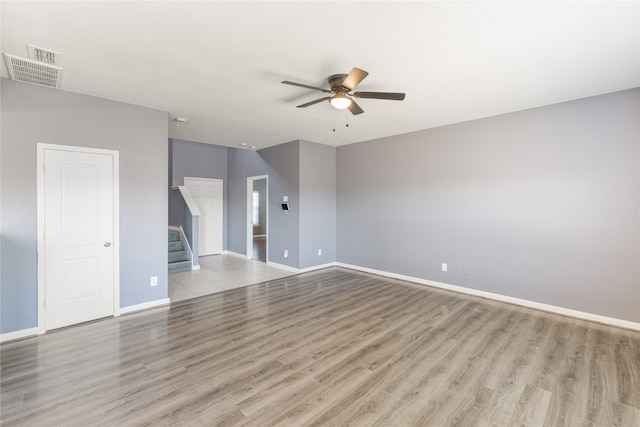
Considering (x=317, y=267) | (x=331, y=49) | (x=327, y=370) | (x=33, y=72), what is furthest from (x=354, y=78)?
(x=317, y=267)

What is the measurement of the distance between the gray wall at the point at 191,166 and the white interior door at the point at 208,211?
124mm

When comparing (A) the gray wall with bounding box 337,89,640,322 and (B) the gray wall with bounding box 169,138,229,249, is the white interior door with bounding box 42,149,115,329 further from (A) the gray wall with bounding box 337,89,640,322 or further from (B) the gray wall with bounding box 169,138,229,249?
(A) the gray wall with bounding box 337,89,640,322

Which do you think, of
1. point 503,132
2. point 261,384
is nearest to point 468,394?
point 261,384

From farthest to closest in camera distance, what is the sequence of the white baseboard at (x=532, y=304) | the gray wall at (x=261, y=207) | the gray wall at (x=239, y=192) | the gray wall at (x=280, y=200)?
the gray wall at (x=261, y=207) < the gray wall at (x=239, y=192) < the gray wall at (x=280, y=200) < the white baseboard at (x=532, y=304)

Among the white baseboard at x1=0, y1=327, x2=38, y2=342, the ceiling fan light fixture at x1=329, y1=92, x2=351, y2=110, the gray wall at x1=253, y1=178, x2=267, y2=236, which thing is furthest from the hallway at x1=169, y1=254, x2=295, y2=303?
the gray wall at x1=253, y1=178, x2=267, y2=236

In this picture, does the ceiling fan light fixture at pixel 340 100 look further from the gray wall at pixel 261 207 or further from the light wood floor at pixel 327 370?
the gray wall at pixel 261 207

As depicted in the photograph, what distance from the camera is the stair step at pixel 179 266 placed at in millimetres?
5722

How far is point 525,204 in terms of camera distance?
386 cm

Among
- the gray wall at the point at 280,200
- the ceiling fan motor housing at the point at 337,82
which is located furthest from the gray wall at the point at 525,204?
the ceiling fan motor housing at the point at 337,82

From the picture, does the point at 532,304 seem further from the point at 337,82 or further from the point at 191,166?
the point at 191,166

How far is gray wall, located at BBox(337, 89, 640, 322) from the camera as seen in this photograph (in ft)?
10.6

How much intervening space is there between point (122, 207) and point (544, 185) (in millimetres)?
5608

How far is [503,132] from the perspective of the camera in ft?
13.2

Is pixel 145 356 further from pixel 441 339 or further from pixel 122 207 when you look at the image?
pixel 441 339
